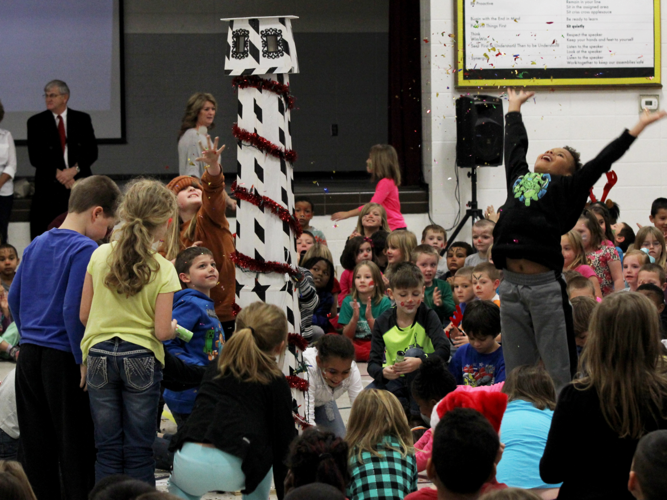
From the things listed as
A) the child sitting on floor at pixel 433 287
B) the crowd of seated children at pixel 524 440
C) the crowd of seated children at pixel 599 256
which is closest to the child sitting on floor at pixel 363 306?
the child sitting on floor at pixel 433 287

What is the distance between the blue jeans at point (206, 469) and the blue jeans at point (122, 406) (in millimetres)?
173

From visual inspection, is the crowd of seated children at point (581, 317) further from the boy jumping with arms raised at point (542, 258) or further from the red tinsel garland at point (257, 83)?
the red tinsel garland at point (257, 83)

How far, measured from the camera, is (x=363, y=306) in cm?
582

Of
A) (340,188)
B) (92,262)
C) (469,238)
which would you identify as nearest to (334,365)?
(92,262)

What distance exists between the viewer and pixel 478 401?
2.76 metres

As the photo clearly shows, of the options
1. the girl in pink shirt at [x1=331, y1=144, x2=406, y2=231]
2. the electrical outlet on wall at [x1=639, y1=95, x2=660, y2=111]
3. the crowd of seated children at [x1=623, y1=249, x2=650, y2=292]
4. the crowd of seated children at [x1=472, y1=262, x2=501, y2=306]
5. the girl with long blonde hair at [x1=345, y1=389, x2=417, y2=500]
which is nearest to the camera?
the girl with long blonde hair at [x1=345, y1=389, x2=417, y2=500]

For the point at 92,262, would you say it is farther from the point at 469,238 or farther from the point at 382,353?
the point at 469,238

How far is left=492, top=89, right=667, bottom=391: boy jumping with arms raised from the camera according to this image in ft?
11.1

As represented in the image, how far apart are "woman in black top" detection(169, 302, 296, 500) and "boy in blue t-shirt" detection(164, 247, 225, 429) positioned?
0.58 metres

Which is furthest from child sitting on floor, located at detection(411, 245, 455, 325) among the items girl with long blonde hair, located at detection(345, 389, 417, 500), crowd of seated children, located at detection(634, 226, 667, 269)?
girl with long blonde hair, located at detection(345, 389, 417, 500)

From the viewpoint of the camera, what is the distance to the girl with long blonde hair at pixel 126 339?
9.66 feet

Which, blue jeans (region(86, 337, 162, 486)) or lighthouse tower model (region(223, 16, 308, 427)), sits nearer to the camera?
blue jeans (region(86, 337, 162, 486))

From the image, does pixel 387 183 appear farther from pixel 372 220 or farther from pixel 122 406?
pixel 122 406

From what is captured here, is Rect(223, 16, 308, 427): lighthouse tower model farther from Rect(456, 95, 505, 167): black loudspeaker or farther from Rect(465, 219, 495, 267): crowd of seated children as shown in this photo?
Rect(456, 95, 505, 167): black loudspeaker
